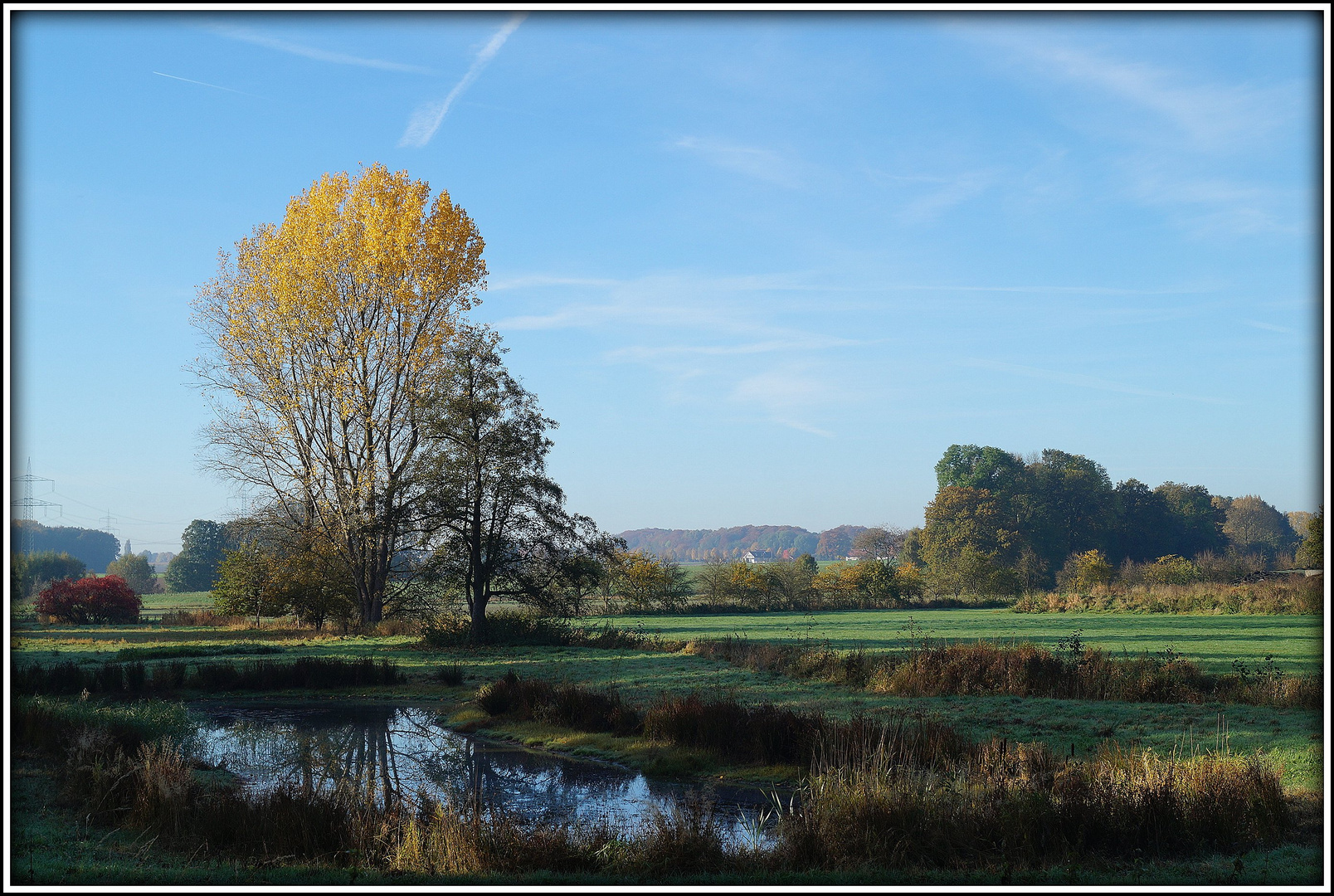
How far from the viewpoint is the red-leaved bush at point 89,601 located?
3559cm

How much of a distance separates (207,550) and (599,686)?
61474mm

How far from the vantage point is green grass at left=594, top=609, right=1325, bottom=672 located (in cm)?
2114

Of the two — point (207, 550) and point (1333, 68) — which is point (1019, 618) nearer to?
point (1333, 68)

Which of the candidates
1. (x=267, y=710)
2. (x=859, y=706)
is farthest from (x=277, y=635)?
(x=859, y=706)

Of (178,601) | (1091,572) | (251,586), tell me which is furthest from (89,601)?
(1091,572)

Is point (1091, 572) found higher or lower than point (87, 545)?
lower

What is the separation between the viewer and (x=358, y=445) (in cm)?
3216

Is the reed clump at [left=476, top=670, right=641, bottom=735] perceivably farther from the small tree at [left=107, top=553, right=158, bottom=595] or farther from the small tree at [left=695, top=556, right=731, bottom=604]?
the small tree at [left=107, top=553, right=158, bottom=595]

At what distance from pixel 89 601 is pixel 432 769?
1252 inches

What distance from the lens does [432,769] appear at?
1334 centimetres

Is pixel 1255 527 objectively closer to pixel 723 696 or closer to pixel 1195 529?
pixel 1195 529

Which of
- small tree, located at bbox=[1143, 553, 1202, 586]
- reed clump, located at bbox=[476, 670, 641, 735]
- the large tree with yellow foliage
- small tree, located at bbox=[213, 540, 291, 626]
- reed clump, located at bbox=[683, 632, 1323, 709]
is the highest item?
the large tree with yellow foliage

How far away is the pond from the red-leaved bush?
77.3 feet

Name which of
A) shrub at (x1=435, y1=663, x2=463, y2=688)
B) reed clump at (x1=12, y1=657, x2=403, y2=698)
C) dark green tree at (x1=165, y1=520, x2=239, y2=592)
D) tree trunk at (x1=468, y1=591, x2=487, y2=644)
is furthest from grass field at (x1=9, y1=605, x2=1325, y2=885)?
dark green tree at (x1=165, y1=520, x2=239, y2=592)
